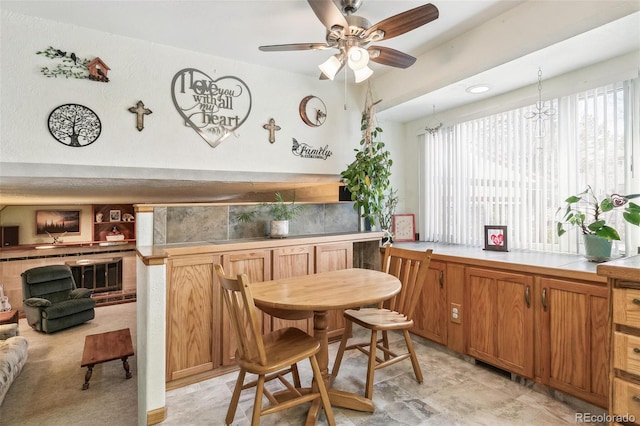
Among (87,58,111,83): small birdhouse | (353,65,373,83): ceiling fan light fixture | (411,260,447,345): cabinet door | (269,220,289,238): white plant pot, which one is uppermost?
(87,58,111,83): small birdhouse

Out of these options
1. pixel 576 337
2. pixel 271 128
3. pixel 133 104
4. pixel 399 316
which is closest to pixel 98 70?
pixel 133 104

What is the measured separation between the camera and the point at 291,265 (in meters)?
2.85

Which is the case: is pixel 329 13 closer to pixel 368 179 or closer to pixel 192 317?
pixel 368 179

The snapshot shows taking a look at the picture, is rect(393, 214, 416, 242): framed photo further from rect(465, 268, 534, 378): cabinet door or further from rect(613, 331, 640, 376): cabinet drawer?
rect(613, 331, 640, 376): cabinet drawer

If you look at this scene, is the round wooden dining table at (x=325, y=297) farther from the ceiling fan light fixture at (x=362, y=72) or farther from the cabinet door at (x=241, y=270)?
the ceiling fan light fixture at (x=362, y=72)

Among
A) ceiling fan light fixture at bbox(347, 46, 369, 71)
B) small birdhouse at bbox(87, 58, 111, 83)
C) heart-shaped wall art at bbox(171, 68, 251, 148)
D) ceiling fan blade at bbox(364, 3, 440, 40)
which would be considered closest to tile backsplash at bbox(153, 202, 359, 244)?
heart-shaped wall art at bbox(171, 68, 251, 148)

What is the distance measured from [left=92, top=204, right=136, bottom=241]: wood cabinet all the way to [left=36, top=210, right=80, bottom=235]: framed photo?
0.34 m

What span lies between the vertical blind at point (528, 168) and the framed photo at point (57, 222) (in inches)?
287

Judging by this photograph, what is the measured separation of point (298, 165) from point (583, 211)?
2612mm

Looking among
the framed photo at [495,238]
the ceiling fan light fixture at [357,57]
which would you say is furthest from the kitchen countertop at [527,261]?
the ceiling fan light fixture at [357,57]

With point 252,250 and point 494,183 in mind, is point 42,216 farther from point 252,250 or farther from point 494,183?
point 494,183

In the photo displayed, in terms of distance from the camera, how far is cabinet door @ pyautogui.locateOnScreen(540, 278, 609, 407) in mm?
1891

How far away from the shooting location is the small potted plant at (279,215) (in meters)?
2.89

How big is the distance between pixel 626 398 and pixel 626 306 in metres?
0.45
